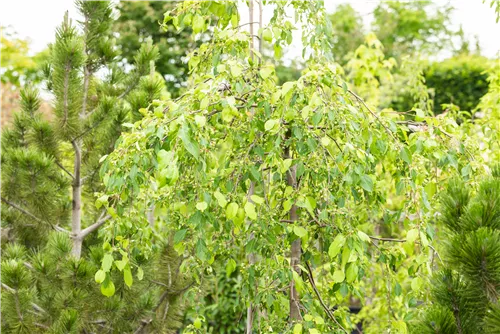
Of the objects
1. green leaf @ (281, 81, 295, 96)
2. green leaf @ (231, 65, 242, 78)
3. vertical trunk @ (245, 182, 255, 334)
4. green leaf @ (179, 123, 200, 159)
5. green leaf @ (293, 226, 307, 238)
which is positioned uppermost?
green leaf @ (231, 65, 242, 78)

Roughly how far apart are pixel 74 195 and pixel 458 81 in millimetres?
7877

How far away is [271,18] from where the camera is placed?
2154 millimetres

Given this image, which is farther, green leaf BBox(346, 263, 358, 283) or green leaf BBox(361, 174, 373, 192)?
green leaf BBox(361, 174, 373, 192)

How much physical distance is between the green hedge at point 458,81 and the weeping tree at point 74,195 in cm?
690

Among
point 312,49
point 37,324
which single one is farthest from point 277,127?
point 37,324

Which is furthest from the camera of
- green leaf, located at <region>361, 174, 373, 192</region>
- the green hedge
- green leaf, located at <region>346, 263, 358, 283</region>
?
the green hedge

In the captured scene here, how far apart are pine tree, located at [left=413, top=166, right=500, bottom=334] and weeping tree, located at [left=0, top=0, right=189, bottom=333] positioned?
1.38 meters

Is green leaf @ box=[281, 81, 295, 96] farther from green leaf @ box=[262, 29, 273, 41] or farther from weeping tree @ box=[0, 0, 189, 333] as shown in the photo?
weeping tree @ box=[0, 0, 189, 333]

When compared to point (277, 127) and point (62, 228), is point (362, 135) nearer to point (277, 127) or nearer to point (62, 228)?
point (277, 127)

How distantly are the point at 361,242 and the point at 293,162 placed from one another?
1.22ft

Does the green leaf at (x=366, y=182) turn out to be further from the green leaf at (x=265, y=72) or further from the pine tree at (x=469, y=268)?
the green leaf at (x=265, y=72)

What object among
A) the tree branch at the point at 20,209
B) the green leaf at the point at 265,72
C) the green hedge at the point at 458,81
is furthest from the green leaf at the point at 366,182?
the green hedge at the point at 458,81

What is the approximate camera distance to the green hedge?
9516 mm

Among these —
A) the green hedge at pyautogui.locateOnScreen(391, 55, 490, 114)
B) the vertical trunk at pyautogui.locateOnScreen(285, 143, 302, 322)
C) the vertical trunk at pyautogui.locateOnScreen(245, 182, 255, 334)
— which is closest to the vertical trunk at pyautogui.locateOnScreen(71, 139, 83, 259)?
the vertical trunk at pyautogui.locateOnScreen(245, 182, 255, 334)
